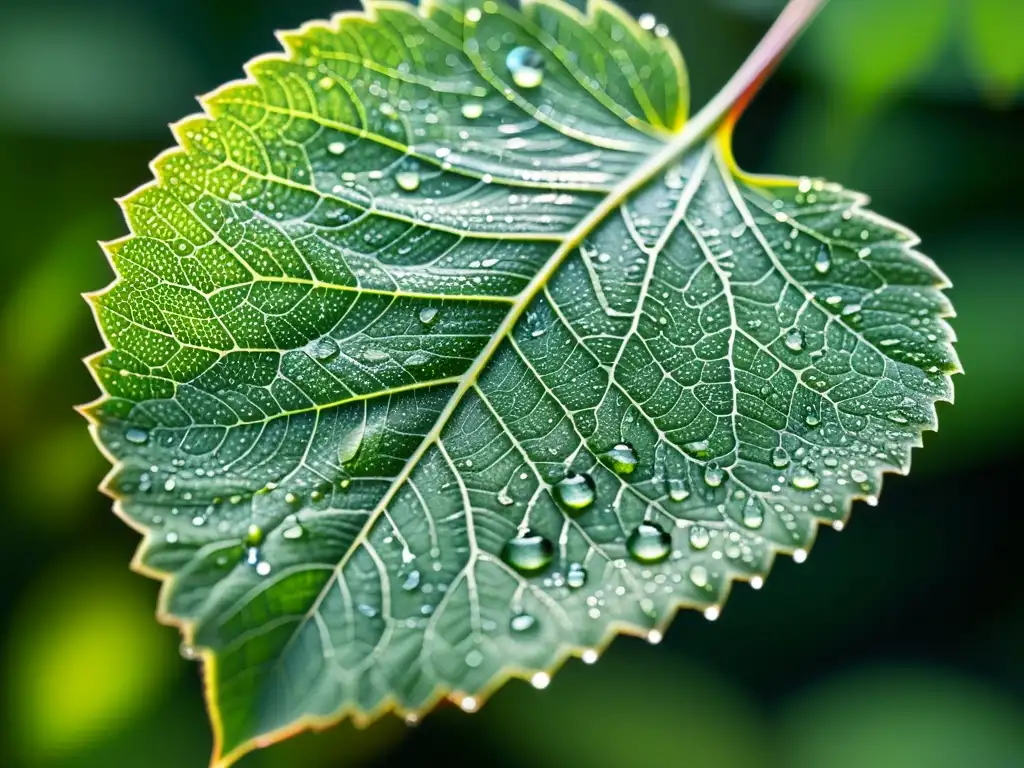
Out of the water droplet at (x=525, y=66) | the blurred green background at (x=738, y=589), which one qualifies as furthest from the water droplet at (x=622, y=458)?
the blurred green background at (x=738, y=589)

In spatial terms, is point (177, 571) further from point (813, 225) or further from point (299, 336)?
point (813, 225)

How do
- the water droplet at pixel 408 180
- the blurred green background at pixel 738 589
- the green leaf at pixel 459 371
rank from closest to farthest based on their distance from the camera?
the green leaf at pixel 459 371 < the water droplet at pixel 408 180 < the blurred green background at pixel 738 589

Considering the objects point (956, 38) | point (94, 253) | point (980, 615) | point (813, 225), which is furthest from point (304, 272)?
point (980, 615)

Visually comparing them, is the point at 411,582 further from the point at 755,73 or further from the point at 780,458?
the point at 755,73

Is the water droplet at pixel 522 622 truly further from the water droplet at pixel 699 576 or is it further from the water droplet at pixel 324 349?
the water droplet at pixel 324 349

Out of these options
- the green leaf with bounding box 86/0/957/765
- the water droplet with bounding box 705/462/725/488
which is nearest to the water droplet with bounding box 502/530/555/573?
the green leaf with bounding box 86/0/957/765

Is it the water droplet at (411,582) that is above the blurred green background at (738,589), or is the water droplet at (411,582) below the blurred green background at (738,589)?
below

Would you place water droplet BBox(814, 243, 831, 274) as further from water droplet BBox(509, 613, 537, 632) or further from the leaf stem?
water droplet BBox(509, 613, 537, 632)
